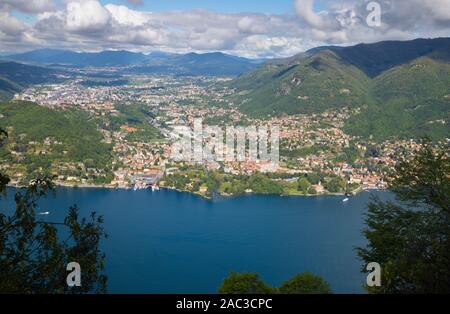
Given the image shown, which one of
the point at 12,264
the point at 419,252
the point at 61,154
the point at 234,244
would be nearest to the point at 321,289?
the point at 419,252

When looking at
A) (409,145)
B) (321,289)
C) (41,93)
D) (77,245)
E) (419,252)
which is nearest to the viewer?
(77,245)

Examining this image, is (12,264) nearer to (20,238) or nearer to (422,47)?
(20,238)

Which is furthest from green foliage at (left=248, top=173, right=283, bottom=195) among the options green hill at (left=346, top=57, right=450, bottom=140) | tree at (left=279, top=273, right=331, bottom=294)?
tree at (left=279, top=273, right=331, bottom=294)

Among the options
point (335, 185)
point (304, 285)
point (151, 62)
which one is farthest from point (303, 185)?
point (151, 62)

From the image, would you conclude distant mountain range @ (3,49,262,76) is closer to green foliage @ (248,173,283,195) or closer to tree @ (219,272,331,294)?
green foliage @ (248,173,283,195)
